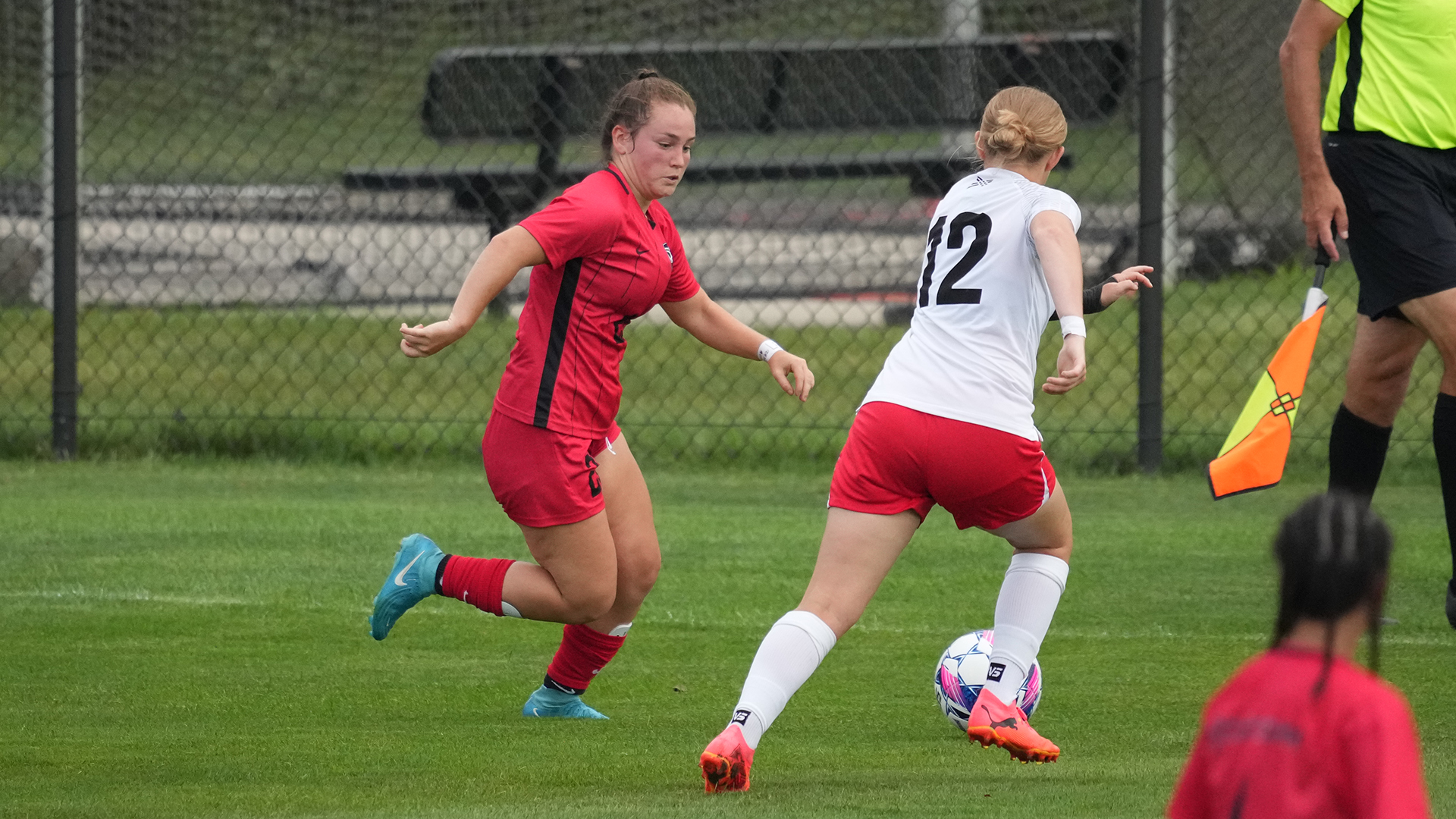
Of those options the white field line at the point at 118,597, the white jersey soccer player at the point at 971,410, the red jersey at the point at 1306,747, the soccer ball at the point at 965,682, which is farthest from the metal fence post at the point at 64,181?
the red jersey at the point at 1306,747

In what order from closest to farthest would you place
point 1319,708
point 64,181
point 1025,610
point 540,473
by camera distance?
point 1319,708 < point 1025,610 < point 540,473 < point 64,181

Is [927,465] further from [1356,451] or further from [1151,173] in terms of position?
[1151,173]

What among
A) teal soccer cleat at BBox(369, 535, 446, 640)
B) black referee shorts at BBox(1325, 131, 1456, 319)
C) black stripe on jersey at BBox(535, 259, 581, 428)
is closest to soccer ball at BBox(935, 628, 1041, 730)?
black stripe on jersey at BBox(535, 259, 581, 428)

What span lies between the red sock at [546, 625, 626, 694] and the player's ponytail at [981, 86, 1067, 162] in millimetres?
1420

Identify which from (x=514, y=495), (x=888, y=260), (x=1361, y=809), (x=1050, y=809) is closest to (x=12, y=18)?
(x=888, y=260)

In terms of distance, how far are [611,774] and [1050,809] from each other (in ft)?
2.84

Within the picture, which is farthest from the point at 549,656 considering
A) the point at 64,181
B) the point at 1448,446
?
the point at 64,181

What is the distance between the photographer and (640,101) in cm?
369

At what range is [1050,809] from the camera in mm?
2920

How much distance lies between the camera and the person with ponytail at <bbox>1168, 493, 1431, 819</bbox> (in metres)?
1.48

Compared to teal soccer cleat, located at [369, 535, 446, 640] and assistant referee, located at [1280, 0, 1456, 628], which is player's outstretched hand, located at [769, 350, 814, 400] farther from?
assistant referee, located at [1280, 0, 1456, 628]

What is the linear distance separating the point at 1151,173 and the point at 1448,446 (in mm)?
2884

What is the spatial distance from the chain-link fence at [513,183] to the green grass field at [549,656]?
1036mm

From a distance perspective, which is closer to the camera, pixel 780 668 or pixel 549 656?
pixel 780 668
